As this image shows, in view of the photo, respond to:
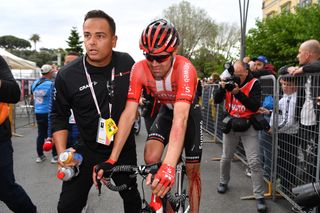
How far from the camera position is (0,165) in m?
3.12

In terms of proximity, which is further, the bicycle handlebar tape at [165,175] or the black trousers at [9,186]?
the black trousers at [9,186]

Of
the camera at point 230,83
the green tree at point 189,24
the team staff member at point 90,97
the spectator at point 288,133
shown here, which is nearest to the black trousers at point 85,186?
the team staff member at point 90,97

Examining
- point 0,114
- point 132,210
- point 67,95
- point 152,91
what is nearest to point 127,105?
point 152,91

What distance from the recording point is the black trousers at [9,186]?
3.16 metres

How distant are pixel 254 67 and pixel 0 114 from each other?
212 inches

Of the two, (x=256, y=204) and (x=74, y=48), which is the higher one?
(x=74, y=48)

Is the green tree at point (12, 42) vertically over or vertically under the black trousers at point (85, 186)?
over

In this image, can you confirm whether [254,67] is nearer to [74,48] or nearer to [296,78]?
[296,78]

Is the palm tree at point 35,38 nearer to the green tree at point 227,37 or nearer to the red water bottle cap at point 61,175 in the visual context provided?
the green tree at point 227,37

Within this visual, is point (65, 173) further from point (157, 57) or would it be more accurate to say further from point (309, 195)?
point (309, 195)

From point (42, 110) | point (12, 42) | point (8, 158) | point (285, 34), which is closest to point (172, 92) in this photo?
point (8, 158)

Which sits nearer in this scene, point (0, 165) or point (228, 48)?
point (0, 165)

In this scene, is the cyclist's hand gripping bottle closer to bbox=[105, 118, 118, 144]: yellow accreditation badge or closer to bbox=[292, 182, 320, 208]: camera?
bbox=[105, 118, 118, 144]: yellow accreditation badge

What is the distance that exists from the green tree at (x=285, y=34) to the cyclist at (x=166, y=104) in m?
11.8
